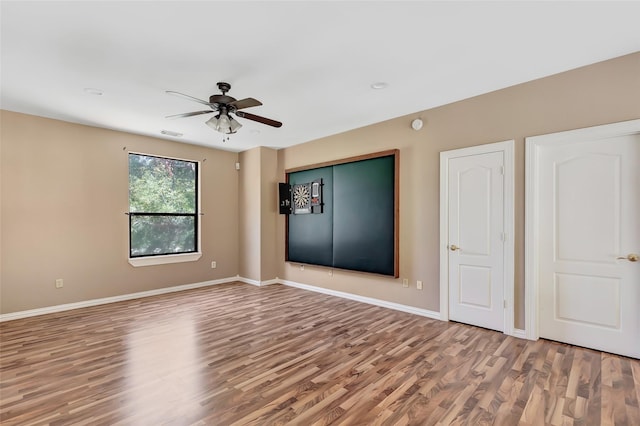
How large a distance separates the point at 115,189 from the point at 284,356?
156 inches

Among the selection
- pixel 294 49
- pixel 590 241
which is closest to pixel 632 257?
pixel 590 241

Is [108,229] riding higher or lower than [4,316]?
higher

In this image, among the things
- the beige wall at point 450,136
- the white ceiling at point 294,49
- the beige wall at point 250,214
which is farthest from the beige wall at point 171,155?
the beige wall at point 250,214

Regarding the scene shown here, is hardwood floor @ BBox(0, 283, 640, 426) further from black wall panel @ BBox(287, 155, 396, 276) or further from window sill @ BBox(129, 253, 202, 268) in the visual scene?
window sill @ BBox(129, 253, 202, 268)

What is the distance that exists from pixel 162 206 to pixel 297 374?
417cm

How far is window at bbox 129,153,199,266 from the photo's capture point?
5.27 meters

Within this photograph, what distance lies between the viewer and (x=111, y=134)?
196 inches

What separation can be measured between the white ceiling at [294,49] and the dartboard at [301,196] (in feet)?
6.55

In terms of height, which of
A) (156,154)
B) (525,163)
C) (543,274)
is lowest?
(543,274)

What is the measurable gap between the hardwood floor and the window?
1.63m

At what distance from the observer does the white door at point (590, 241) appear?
2861 mm

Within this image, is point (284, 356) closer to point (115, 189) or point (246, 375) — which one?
point (246, 375)

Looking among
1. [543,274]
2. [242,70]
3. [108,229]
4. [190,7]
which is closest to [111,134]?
[108,229]

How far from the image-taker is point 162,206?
5.55 m
